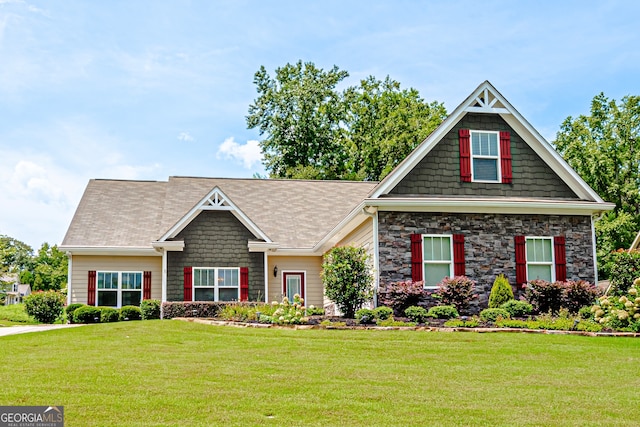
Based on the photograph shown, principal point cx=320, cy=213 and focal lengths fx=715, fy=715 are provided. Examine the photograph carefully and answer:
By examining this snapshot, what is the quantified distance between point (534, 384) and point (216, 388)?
13.6ft

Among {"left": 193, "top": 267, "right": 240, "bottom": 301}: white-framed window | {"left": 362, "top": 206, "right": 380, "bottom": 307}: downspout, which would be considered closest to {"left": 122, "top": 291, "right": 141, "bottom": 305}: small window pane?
{"left": 193, "top": 267, "right": 240, "bottom": 301}: white-framed window

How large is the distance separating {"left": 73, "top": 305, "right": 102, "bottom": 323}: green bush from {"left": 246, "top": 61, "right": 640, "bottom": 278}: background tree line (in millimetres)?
20517

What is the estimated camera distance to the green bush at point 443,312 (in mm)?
17266

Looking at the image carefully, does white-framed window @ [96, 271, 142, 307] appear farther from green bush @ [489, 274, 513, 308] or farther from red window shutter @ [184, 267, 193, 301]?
green bush @ [489, 274, 513, 308]

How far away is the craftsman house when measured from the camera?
19.4 m

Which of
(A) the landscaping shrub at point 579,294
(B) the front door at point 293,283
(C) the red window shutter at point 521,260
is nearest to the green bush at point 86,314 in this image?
(B) the front door at point 293,283

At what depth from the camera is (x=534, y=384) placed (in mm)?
9422

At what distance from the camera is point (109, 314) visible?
76.4 ft

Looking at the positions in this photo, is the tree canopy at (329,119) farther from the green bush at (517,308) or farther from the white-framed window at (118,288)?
the green bush at (517,308)

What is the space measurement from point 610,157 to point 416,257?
82.6 feet

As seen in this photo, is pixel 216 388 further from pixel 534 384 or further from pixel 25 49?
pixel 25 49

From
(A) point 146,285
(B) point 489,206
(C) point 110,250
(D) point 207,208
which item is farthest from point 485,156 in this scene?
(C) point 110,250

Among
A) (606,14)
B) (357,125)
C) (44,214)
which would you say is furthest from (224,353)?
(357,125)

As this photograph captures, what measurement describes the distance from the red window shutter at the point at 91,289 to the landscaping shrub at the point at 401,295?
1100 centimetres
